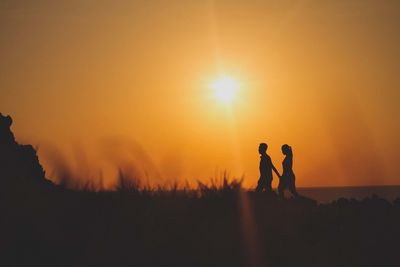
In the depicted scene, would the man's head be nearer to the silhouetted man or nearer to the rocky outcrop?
the silhouetted man

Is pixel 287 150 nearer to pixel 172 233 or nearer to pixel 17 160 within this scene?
pixel 17 160

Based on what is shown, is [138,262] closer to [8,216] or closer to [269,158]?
[8,216]

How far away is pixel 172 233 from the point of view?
519 inches

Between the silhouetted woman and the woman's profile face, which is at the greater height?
the woman's profile face

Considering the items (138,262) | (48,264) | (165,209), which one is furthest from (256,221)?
(48,264)

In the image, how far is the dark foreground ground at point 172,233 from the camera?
1261 centimetres

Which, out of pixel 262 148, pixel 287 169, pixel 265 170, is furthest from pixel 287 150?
pixel 265 170

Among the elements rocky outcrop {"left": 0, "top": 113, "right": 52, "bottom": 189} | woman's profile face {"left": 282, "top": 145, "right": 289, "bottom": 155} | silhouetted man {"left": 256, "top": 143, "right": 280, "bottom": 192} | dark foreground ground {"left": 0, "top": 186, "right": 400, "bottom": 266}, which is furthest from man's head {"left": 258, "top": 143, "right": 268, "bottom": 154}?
rocky outcrop {"left": 0, "top": 113, "right": 52, "bottom": 189}

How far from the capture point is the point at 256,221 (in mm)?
14312

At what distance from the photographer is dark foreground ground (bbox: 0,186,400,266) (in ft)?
41.4

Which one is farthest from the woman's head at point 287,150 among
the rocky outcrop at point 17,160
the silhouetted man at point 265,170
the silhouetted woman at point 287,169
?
the rocky outcrop at point 17,160

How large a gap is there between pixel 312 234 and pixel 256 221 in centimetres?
134

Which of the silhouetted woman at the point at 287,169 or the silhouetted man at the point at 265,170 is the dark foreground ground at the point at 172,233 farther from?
A: the silhouetted woman at the point at 287,169

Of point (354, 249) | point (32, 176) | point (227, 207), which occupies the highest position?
point (32, 176)
